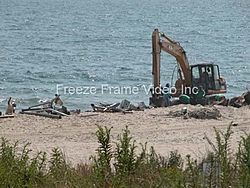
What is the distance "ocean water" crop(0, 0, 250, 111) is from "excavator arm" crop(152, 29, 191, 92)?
474 centimetres

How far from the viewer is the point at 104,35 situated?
6581cm

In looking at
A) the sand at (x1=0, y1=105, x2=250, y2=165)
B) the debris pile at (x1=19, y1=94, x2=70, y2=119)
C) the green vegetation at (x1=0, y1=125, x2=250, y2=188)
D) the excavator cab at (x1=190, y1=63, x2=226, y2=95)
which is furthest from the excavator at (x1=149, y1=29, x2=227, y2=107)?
the green vegetation at (x1=0, y1=125, x2=250, y2=188)

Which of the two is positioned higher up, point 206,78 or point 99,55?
point 99,55

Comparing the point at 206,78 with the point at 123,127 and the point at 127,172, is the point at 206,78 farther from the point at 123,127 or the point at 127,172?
the point at 127,172

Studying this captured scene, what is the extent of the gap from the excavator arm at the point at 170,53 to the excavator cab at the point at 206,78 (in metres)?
0.26

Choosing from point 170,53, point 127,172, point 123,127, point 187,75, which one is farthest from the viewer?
point 187,75

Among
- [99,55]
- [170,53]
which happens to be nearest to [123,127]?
[170,53]

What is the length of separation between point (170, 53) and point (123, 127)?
6.84 metres

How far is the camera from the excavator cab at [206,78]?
83.3 ft

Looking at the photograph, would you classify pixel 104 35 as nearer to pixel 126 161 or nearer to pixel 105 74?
pixel 105 74

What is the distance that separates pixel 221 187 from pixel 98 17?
8816cm

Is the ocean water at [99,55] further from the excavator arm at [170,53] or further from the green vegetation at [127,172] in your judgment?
the green vegetation at [127,172]

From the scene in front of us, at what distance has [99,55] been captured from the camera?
49812 millimetres

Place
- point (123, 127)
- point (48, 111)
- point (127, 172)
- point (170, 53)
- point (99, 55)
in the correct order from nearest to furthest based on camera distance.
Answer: point (127, 172), point (123, 127), point (48, 111), point (170, 53), point (99, 55)
